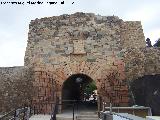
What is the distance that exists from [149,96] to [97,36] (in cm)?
437

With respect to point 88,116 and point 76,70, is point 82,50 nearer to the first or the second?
point 76,70

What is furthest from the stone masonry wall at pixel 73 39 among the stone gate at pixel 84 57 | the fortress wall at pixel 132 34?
the fortress wall at pixel 132 34

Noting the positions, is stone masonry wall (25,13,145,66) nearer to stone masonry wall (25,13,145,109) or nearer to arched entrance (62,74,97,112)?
stone masonry wall (25,13,145,109)

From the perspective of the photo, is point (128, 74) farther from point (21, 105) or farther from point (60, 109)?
point (21, 105)

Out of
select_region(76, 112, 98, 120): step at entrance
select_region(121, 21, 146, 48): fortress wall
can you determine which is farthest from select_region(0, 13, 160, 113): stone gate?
select_region(121, 21, 146, 48): fortress wall

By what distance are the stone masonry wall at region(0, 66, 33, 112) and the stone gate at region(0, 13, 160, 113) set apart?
34 centimetres

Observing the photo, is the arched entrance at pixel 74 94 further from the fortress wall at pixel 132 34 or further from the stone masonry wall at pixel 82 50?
the fortress wall at pixel 132 34

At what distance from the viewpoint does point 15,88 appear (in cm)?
1194

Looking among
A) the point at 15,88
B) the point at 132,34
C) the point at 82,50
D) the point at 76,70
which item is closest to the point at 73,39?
the point at 82,50

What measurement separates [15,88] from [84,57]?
10.9ft

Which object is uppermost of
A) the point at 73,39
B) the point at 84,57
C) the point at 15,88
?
the point at 73,39

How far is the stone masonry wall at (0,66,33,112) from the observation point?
11742 mm

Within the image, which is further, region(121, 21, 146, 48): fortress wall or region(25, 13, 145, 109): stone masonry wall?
region(121, 21, 146, 48): fortress wall

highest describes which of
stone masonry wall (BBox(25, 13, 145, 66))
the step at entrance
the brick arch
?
stone masonry wall (BBox(25, 13, 145, 66))
